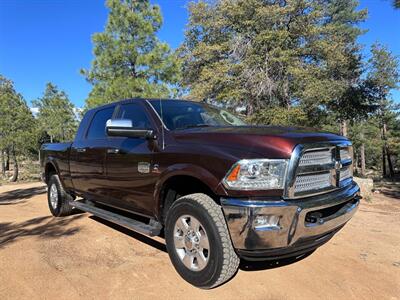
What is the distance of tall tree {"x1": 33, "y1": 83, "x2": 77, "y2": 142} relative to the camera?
27389mm

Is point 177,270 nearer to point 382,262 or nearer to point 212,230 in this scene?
point 212,230

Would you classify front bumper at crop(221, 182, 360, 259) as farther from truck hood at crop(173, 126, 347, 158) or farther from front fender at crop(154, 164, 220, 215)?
truck hood at crop(173, 126, 347, 158)

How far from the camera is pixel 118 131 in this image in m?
3.57

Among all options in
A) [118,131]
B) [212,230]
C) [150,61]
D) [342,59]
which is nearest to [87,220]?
[118,131]

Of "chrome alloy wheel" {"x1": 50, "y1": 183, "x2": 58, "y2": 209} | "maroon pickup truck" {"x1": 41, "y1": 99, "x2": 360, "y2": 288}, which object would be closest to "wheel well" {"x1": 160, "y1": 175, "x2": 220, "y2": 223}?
"maroon pickup truck" {"x1": 41, "y1": 99, "x2": 360, "y2": 288}

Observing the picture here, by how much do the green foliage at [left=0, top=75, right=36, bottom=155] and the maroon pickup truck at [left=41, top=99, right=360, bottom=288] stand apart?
1988cm

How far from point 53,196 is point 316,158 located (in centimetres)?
504

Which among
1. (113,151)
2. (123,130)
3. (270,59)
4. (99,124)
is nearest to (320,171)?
(123,130)

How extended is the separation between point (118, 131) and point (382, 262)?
3.34m

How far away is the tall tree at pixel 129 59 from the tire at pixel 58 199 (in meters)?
6.40

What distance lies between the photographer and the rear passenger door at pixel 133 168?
3756 millimetres

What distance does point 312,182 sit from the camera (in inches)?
120

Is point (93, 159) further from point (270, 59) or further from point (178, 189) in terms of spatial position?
point (270, 59)

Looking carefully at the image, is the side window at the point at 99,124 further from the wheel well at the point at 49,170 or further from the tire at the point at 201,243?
the tire at the point at 201,243
